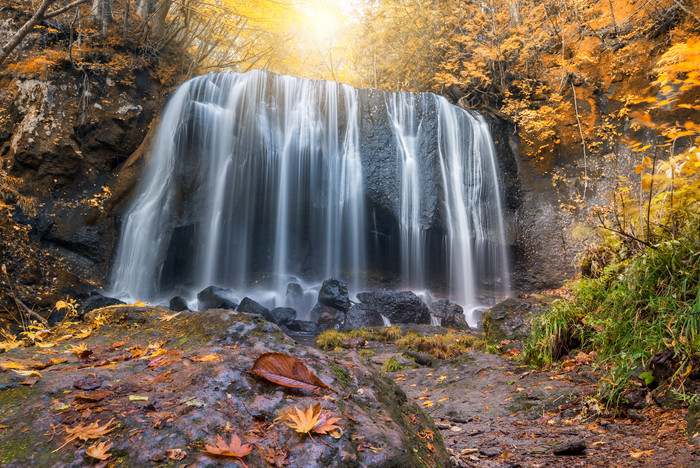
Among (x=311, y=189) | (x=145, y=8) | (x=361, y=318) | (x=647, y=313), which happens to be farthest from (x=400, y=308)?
(x=145, y=8)

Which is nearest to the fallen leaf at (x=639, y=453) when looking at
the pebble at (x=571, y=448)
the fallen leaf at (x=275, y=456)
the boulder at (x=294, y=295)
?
the pebble at (x=571, y=448)

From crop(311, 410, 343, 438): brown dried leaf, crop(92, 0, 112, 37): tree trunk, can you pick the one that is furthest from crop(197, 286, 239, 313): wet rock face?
crop(92, 0, 112, 37): tree trunk

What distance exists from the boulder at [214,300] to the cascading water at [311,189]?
229 centimetres

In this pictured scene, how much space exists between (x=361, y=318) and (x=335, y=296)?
1.16m

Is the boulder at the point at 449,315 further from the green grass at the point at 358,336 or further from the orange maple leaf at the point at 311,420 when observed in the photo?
the orange maple leaf at the point at 311,420

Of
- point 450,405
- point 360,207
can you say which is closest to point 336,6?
point 360,207

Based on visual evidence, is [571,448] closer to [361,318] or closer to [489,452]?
[489,452]

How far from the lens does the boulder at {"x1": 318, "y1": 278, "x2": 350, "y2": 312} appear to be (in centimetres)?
1076

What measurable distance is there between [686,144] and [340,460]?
1495 cm

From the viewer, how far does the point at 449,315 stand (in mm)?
10445

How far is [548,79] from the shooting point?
14.1m

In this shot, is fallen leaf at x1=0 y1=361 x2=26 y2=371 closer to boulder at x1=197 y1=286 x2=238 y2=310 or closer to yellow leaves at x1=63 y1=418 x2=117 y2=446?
yellow leaves at x1=63 y1=418 x2=117 y2=446

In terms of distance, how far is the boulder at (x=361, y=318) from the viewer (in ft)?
32.3

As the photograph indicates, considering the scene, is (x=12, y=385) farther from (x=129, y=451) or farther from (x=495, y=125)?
(x=495, y=125)
